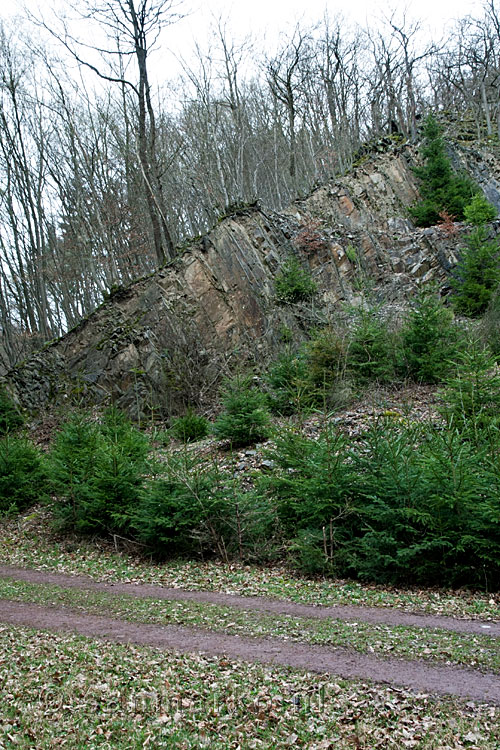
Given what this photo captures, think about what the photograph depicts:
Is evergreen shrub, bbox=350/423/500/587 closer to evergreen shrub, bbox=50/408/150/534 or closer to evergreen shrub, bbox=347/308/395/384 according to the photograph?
evergreen shrub, bbox=50/408/150/534

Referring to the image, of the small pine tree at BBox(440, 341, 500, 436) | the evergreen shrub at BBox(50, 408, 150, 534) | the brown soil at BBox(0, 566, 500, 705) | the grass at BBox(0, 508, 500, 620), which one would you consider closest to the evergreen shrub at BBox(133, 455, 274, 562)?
the grass at BBox(0, 508, 500, 620)

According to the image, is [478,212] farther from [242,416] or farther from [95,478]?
[95,478]

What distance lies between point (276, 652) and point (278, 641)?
1.18ft

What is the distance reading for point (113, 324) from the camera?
2069 cm

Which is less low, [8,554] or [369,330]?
[369,330]

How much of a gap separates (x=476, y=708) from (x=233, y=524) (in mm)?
6047

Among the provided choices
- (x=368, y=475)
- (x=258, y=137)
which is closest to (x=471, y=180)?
(x=258, y=137)

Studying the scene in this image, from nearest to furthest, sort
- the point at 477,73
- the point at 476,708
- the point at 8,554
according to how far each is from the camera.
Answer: the point at 476,708 < the point at 8,554 < the point at 477,73

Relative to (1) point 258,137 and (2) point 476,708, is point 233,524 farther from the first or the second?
(1) point 258,137

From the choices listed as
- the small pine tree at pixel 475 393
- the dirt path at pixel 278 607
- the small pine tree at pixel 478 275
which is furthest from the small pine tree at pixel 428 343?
the dirt path at pixel 278 607

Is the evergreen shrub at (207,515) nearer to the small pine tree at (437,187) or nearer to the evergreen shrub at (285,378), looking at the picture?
the evergreen shrub at (285,378)

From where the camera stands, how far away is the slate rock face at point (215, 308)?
763 inches

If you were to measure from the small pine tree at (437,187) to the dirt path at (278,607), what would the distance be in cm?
2112

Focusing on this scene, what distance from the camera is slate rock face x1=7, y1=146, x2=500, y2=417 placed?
63.6ft
